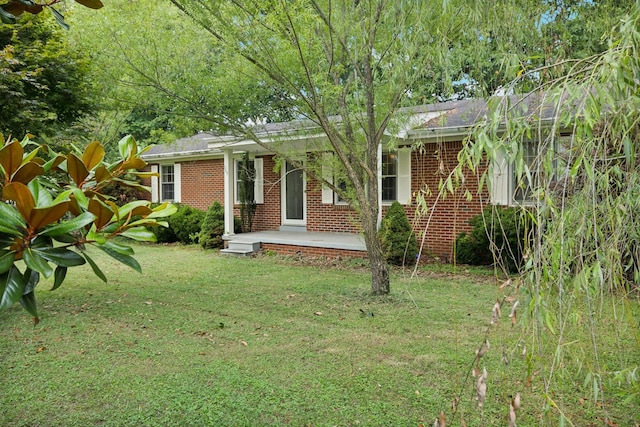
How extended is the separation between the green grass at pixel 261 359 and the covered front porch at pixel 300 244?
264 centimetres

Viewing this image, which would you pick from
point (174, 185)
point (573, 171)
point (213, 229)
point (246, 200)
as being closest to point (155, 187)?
point (174, 185)

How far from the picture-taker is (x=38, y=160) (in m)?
1.62

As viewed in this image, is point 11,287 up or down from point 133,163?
down

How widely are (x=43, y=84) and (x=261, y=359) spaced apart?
206 inches

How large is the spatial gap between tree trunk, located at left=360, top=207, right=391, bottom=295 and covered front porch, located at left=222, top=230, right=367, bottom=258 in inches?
125

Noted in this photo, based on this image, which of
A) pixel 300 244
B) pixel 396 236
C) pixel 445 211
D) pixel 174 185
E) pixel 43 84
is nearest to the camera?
pixel 43 84

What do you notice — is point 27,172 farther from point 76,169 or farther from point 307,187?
point 307,187

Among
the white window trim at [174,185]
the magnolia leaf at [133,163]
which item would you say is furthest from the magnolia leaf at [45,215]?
the white window trim at [174,185]

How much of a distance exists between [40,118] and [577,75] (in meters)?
6.30

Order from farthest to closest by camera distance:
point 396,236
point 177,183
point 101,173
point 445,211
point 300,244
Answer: point 177,183 < point 300,244 < point 445,211 < point 396,236 < point 101,173

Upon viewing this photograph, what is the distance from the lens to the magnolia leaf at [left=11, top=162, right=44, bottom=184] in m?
1.30

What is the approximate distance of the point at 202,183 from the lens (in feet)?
49.8

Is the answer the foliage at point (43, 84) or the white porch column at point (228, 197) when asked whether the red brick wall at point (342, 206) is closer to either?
the white porch column at point (228, 197)

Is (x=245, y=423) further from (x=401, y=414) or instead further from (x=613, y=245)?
(x=613, y=245)
